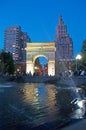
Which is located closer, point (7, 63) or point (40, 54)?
point (7, 63)

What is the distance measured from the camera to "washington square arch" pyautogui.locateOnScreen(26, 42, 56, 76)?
141250 millimetres

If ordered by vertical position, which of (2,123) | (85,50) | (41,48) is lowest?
(2,123)

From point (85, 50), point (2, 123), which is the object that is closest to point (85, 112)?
point (2, 123)

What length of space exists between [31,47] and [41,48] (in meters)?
4.79

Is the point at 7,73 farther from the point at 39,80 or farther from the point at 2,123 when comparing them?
the point at 2,123

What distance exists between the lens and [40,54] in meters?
144

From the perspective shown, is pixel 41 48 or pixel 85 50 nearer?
pixel 85 50

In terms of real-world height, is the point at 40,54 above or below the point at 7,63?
above

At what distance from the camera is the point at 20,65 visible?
190m

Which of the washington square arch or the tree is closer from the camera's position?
the tree

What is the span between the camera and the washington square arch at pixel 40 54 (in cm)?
14125

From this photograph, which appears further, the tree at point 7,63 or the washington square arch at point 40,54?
the washington square arch at point 40,54

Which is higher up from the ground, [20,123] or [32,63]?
[32,63]

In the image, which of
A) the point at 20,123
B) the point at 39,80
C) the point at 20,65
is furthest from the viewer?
the point at 20,65
